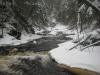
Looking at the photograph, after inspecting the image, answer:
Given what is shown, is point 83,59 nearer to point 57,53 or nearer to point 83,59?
point 83,59

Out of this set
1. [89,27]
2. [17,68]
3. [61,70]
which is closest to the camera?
[61,70]

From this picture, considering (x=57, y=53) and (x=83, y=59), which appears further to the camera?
(x=57, y=53)

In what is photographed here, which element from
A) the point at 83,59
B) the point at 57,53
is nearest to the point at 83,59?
the point at 83,59

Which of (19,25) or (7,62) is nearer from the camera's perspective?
(7,62)

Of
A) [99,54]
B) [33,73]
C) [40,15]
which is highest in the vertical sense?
[40,15]

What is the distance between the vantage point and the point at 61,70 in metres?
9.73

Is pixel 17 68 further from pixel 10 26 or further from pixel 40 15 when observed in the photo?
pixel 40 15

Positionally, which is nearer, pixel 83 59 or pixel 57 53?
pixel 83 59

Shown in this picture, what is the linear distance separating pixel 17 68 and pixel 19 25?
1295 cm

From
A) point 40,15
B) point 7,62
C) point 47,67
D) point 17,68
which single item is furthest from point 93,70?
point 40,15

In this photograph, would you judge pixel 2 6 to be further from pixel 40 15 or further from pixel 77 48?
pixel 77 48

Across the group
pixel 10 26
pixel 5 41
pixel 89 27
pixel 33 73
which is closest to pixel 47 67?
pixel 33 73

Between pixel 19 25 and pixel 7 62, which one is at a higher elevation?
pixel 19 25

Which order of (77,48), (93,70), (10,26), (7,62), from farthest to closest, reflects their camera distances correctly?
(10,26) < (77,48) < (7,62) < (93,70)
